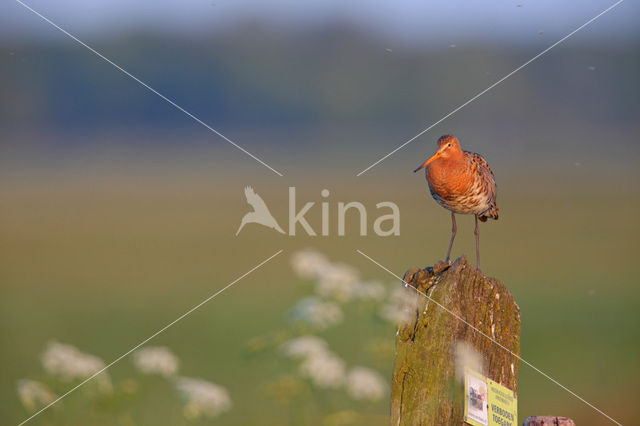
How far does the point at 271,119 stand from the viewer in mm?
17984

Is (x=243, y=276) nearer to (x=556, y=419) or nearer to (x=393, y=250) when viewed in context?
(x=393, y=250)

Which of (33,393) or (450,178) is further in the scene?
(450,178)

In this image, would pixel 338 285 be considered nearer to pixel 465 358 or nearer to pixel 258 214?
pixel 465 358

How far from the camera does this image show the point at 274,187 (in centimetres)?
1419

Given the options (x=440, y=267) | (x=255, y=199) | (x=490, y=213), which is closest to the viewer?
(x=440, y=267)

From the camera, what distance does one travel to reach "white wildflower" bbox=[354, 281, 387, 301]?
289 centimetres

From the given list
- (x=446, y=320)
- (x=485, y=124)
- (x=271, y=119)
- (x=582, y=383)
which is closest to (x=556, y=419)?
(x=446, y=320)

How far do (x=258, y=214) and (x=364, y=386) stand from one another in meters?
10.5

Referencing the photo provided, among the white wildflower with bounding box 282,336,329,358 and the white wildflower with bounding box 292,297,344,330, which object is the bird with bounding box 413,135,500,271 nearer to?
the white wildflower with bounding box 292,297,344,330

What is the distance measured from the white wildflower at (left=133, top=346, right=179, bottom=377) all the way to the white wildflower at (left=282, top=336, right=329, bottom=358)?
0.57 m

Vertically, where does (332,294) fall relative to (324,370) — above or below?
above

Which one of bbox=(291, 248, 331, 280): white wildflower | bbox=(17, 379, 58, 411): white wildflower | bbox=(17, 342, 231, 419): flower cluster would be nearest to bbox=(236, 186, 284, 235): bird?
bbox=(291, 248, 331, 280): white wildflower

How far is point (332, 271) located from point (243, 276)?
7455mm

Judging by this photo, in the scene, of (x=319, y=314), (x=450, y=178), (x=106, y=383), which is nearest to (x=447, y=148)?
(x=450, y=178)
